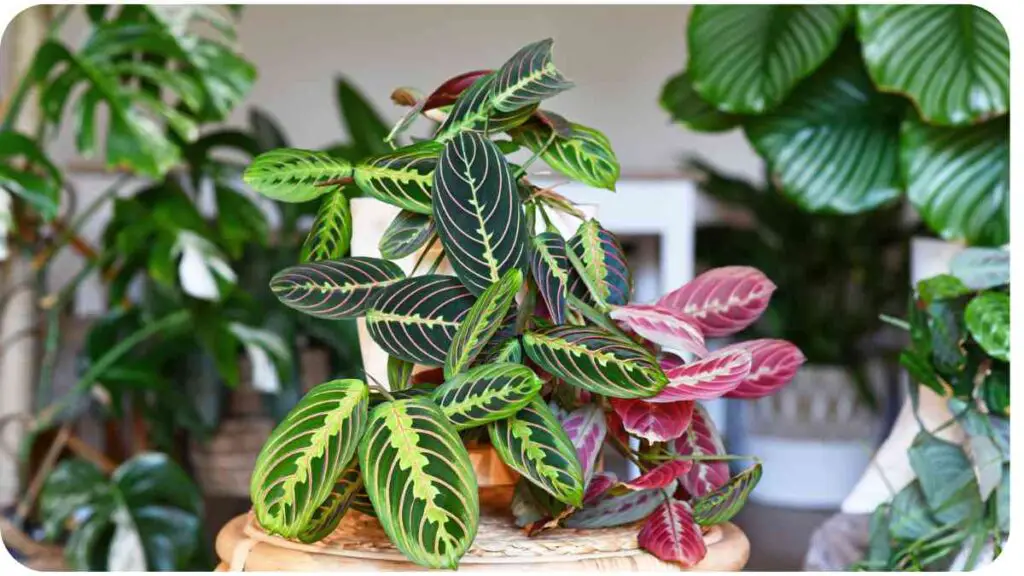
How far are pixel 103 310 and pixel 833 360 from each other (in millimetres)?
2078

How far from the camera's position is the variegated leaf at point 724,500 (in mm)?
614

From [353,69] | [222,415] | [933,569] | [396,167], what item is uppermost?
[353,69]

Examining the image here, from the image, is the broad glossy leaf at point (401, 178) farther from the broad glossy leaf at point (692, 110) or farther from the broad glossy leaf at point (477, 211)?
the broad glossy leaf at point (692, 110)

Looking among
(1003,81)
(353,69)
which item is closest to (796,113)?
(1003,81)

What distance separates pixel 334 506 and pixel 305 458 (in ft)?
0.21

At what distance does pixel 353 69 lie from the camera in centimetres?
359

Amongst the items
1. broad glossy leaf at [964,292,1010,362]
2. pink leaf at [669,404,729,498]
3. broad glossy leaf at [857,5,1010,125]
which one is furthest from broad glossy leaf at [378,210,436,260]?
broad glossy leaf at [857,5,1010,125]

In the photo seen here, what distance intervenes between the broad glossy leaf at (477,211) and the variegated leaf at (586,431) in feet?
0.35

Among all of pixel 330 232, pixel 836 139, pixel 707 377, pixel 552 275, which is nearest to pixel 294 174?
pixel 330 232

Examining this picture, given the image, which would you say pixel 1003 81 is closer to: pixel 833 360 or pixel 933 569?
pixel 933 569

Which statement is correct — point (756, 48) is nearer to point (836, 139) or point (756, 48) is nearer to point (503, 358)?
point (836, 139)

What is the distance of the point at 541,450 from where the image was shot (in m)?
0.54

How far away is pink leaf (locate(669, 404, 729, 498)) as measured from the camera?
647 mm

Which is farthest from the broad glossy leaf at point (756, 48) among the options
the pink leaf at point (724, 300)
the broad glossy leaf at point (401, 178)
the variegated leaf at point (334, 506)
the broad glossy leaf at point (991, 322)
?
the variegated leaf at point (334, 506)
